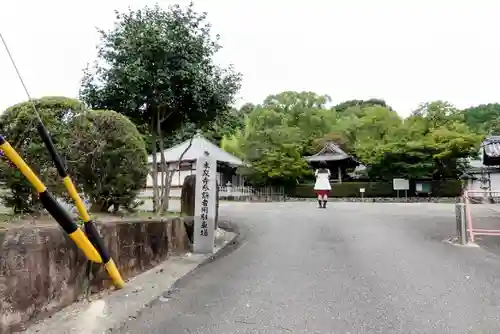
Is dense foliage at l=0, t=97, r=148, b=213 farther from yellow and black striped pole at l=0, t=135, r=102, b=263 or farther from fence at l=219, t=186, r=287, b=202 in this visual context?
fence at l=219, t=186, r=287, b=202

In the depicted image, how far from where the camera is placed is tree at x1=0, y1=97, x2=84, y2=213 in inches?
242

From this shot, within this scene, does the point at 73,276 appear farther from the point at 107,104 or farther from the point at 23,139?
the point at 107,104

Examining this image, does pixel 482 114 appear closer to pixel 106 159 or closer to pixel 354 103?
pixel 354 103

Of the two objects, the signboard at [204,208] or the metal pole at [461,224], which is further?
the metal pole at [461,224]

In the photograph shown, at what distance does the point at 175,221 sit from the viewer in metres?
8.41

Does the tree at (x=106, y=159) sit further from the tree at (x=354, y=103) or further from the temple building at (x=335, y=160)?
the tree at (x=354, y=103)

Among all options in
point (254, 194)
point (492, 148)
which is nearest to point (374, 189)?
point (254, 194)

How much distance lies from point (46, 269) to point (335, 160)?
33.2 metres

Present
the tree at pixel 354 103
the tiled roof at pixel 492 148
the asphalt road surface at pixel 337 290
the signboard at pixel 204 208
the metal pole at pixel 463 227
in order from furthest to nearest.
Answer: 1. the tree at pixel 354 103
2. the tiled roof at pixel 492 148
3. the metal pole at pixel 463 227
4. the signboard at pixel 204 208
5. the asphalt road surface at pixel 337 290

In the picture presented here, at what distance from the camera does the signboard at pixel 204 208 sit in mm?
8648

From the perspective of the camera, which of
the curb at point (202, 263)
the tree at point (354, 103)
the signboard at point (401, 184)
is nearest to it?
the curb at point (202, 263)

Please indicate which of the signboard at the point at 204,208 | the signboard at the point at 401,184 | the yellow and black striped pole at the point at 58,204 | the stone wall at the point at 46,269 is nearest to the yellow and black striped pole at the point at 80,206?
the yellow and black striped pole at the point at 58,204

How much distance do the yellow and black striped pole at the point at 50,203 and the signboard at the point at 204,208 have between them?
460cm

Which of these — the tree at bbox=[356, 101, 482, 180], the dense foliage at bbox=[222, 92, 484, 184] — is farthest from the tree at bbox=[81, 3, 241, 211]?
the tree at bbox=[356, 101, 482, 180]
